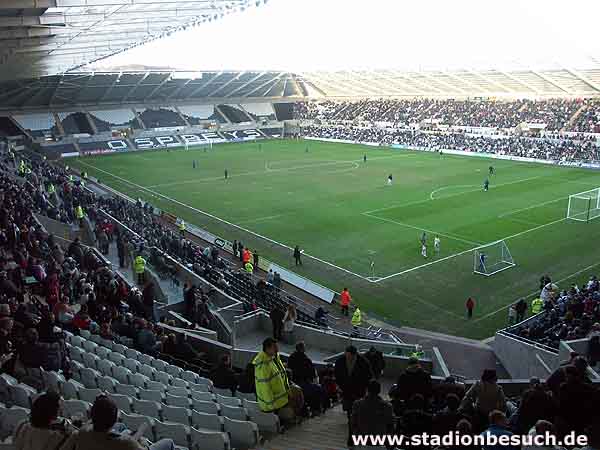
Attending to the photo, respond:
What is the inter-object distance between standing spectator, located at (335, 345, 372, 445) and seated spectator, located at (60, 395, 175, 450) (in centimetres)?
374

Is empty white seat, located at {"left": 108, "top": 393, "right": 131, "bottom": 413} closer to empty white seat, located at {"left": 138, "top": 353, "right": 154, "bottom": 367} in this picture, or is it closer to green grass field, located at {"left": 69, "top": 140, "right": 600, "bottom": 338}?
empty white seat, located at {"left": 138, "top": 353, "right": 154, "bottom": 367}

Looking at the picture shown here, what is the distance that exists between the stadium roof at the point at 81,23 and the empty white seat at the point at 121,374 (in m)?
11.6

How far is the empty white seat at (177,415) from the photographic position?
7555mm

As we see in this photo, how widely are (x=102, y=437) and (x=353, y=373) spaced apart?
4.01m

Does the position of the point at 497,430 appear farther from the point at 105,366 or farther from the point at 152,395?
the point at 105,366

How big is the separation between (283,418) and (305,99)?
9176 cm

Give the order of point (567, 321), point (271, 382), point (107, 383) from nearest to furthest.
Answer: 1. point (271, 382)
2. point (107, 383)
3. point (567, 321)

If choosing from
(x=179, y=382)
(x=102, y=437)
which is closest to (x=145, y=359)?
(x=179, y=382)

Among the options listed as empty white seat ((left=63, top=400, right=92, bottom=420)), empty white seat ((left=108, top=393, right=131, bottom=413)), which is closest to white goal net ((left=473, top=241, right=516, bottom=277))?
empty white seat ((left=108, top=393, right=131, bottom=413))

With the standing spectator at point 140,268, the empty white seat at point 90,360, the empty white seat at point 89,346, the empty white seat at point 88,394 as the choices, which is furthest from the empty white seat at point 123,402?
the standing spectator at point 140,268

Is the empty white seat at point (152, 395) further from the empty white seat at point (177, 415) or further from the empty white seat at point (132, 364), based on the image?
the empty white seat at point (132, 364)

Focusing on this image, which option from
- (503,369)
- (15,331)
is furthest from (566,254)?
(15,331)

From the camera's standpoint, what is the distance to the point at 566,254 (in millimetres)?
26828

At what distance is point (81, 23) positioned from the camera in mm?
22953
